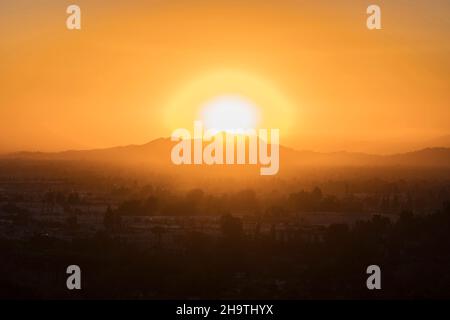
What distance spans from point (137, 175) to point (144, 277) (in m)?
52.0

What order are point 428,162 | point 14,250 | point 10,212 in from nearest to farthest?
point 14,250 < point 10,212 < point 428,162

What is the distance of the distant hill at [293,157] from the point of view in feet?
281

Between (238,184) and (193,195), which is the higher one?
(238,184)

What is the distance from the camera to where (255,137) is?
51.1 metres

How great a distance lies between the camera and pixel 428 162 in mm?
92250

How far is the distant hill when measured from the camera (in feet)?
281

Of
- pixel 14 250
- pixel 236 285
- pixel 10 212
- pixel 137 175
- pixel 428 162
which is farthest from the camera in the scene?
pixel 428 162

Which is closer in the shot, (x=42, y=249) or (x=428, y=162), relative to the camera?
(x=42, y=249)

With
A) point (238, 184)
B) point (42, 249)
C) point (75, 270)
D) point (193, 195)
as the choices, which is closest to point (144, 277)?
point (75, 270)

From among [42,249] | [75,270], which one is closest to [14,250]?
[42,249]

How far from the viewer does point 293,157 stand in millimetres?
88062
